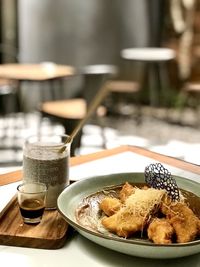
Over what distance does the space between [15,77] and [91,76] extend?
641 mm

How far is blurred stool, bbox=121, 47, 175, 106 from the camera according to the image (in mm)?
5396

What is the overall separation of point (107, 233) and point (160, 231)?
14cm

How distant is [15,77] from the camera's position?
12.4ft

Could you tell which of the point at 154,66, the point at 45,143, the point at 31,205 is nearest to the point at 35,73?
the point at 154,66

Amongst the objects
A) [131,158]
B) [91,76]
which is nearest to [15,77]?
[91,76]

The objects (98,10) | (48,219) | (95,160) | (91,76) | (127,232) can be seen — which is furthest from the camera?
(98,10)

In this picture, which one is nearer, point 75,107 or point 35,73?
point 75,107

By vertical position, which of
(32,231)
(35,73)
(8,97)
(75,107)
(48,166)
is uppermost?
(48,166)

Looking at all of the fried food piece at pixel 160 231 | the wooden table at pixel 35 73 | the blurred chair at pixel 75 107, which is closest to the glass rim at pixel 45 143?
the fried food piece at pixel 160 231

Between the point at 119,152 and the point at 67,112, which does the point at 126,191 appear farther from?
the point at 67,112

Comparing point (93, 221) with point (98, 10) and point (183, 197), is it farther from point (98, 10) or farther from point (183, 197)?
point (98, 10)

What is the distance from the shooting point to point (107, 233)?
3.75 feet

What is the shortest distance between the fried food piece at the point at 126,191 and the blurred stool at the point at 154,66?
4.06 m

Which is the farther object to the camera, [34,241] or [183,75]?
[183,75]
